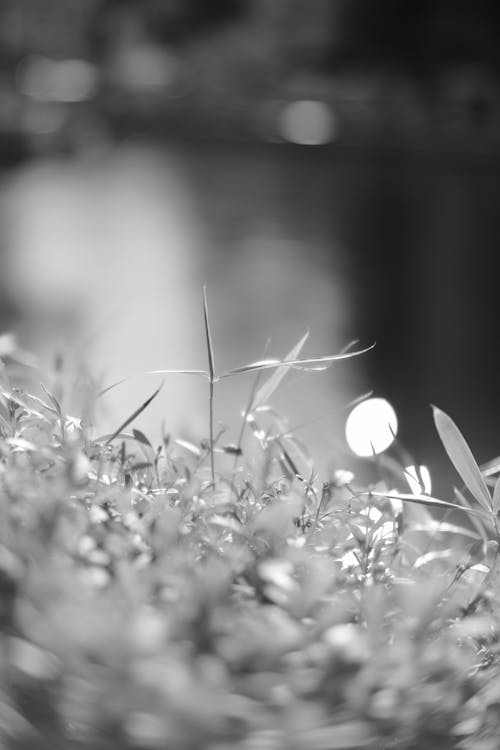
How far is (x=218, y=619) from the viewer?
126mm

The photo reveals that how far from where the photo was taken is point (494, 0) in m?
5.46

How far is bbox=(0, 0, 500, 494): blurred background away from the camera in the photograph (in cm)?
176

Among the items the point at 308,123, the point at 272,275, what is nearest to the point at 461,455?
the point at 272,275

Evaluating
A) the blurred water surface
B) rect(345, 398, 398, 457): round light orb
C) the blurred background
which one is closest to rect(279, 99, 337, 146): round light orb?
the blurred background

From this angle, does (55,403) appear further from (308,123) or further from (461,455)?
(308,123)

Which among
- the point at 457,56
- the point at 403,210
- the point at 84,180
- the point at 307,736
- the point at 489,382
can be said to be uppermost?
the point at 457,56

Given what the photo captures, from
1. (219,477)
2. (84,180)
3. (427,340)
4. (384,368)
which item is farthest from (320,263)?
(219,477)

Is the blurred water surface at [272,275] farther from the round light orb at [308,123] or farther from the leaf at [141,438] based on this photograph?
the round light orb at [308,123]

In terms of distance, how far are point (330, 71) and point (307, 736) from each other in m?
6.03

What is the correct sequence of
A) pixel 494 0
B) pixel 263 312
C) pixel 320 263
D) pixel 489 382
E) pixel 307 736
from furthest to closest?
pixel 494 0 < pixel 320 263 < pixel 263 312 < pixel 489 382 < pixel 307 736

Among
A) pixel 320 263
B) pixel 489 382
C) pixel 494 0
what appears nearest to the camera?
pixel 489 382

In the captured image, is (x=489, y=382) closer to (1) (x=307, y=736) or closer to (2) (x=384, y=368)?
(2) (x=384, y=368)

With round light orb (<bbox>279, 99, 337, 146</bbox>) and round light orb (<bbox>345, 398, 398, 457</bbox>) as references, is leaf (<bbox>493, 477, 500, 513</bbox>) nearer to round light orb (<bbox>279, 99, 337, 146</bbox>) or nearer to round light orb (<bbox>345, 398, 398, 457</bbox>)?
round light orb (<bbox>345, 398, 398, 457</bbox>)

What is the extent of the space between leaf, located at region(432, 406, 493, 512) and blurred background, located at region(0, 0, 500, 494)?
0.02 m
